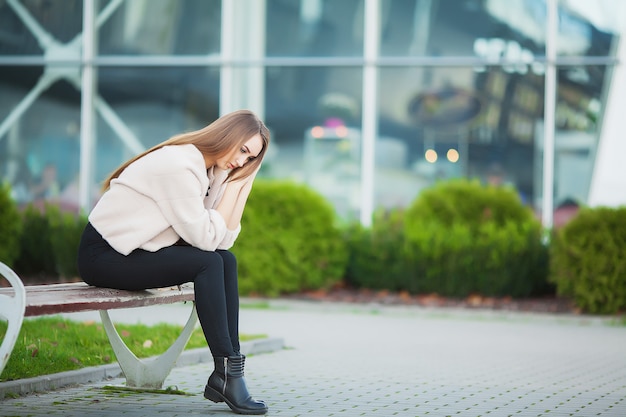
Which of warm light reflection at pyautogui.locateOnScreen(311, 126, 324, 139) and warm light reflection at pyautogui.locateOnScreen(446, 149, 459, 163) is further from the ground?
warm light reflection at pyautogui.locateOnScreen(311, 126, 324, 139)

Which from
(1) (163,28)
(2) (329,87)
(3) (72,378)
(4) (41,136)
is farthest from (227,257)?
(4) (41,136)

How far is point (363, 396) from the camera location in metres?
5.96

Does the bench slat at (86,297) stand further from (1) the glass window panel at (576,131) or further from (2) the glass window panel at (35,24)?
(2) the glass window panel at (35,24)

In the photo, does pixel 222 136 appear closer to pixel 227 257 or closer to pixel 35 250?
pixel 227 257

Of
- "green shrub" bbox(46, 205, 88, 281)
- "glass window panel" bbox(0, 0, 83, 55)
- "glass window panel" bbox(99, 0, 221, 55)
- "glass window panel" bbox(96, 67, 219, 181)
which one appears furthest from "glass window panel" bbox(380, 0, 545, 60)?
"green shrub" bbox(46, 205, 88, 281)

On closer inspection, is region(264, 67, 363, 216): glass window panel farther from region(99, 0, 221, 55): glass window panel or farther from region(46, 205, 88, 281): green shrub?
region(46, 205, 88, 281): green shrub

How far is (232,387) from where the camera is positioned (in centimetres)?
506

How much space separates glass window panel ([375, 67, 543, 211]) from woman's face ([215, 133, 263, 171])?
1168 cm

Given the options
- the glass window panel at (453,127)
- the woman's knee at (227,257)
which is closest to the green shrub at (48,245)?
the glass window panel at (453,127)

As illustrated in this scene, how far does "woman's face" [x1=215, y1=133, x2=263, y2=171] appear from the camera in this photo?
5.40 meters

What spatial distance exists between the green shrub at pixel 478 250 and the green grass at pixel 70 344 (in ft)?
17.6

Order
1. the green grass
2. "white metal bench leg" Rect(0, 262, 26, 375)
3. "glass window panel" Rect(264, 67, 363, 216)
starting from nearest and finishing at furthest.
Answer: "white metal bench leg" Rect(0, 262, 26, 375), the green grass, "glass window panel" Rect(264, 67, 363, 216)

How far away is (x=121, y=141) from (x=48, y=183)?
141 cm

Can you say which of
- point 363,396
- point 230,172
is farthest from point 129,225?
point 363,396
